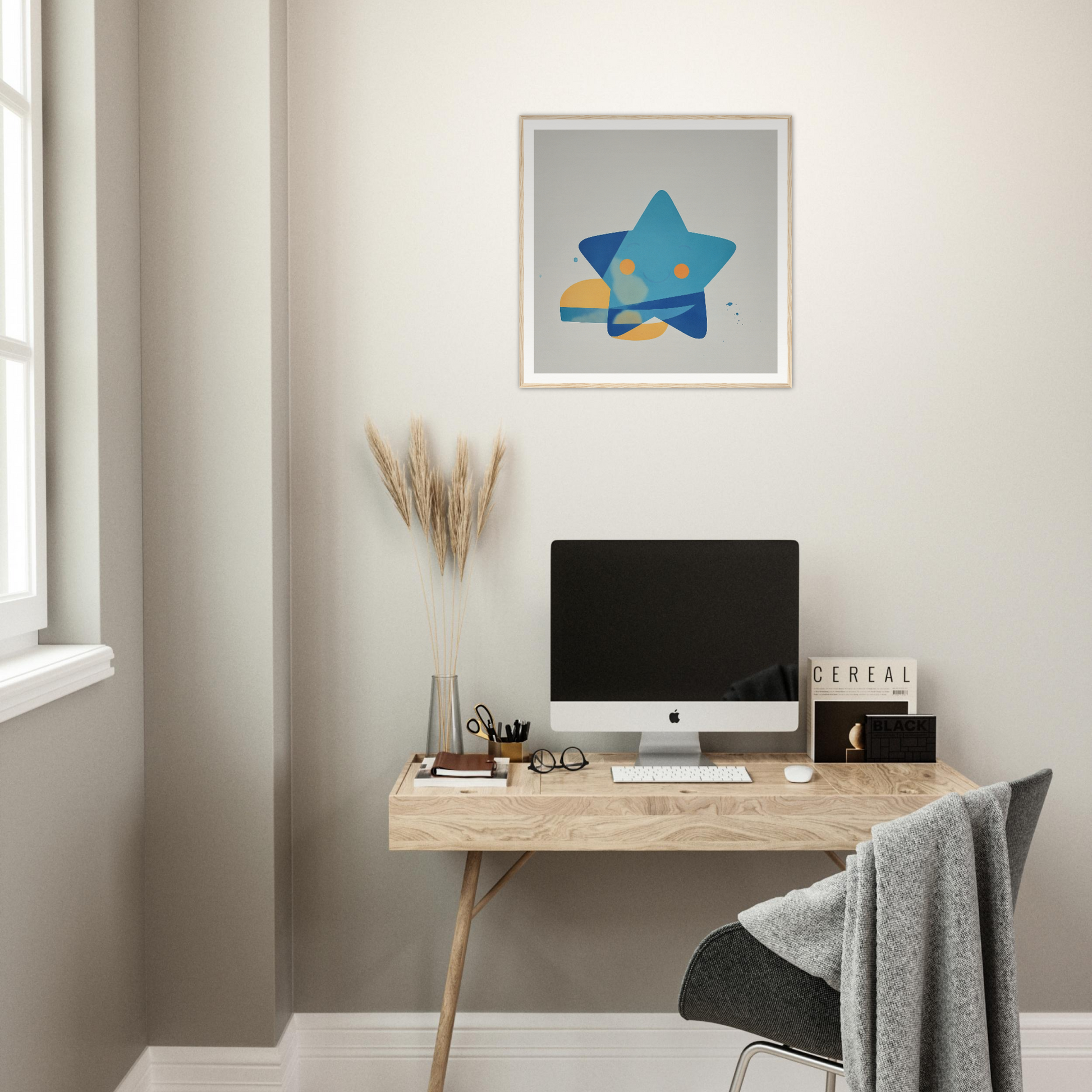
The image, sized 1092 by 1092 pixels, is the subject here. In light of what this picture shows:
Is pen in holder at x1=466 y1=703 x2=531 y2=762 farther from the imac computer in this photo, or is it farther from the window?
the window

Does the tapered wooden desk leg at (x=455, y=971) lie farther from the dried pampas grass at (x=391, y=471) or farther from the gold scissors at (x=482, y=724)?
the dried pampas grass at (x=391, y=471)

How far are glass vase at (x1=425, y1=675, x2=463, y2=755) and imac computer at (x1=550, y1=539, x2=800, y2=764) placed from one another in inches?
11.3

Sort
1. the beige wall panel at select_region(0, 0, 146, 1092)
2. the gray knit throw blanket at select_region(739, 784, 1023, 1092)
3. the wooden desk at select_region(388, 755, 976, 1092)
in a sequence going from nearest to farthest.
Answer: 1. the gray knit throw blanket at select_region(739, 784, 1023, 1092)
2. the beige wall panel at select_region(0, 0, 146, 1092)
3. the wooden desk at select_region(388, 755, 976, 1092)

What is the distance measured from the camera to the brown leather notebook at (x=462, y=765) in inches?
74.2

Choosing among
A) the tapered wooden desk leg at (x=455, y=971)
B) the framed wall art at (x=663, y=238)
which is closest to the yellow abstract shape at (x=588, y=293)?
the framed wall art at (x=663, y=238)

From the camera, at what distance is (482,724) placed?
2096 millimetres

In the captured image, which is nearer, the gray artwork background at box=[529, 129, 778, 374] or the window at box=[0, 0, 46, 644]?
the window at box=[0, 0, 46, 644]

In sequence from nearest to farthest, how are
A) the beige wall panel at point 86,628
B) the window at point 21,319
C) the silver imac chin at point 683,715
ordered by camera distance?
the beige wall panel at point 86,628, the window at point 21,319, the silver imac chin at point 683,715

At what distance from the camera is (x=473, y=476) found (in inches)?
85.2

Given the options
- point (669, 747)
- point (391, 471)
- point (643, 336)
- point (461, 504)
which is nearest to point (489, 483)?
point (461, 504)

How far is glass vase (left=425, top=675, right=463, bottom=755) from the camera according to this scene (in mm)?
2037

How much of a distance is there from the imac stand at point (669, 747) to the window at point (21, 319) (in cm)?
125

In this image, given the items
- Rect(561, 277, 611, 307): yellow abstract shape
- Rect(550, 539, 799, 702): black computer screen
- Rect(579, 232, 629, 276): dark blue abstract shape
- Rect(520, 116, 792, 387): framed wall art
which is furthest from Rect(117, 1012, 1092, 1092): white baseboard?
Rect(579, 232, 629, 276): dark blue abstract shape

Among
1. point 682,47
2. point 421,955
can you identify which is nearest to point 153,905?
point 421,955
